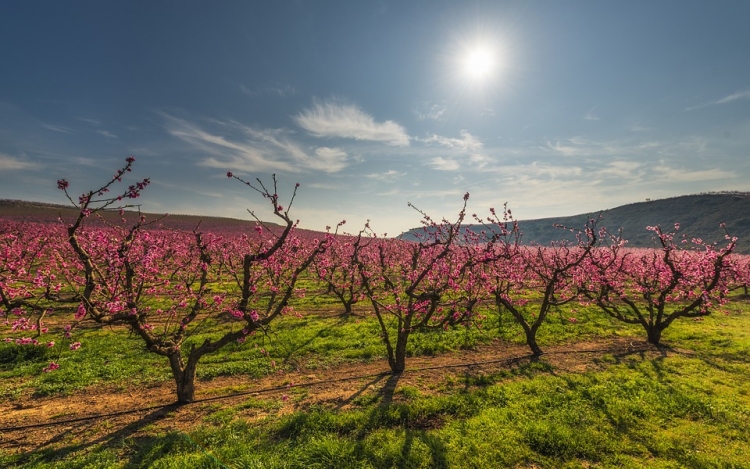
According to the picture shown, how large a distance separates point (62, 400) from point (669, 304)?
137 feet

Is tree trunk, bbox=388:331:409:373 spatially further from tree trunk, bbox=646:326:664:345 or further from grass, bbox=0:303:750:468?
tree trunk, bbox=646:326:664:345

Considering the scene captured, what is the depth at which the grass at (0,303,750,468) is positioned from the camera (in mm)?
7316

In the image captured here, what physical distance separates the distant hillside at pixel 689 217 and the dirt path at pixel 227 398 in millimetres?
104574

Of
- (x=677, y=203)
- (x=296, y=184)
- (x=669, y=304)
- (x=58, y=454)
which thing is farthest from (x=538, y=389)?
(x=677, y=203)

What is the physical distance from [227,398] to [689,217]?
181 m

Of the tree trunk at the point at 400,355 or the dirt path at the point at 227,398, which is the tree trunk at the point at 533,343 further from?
the tree trunk at the point at 400,355

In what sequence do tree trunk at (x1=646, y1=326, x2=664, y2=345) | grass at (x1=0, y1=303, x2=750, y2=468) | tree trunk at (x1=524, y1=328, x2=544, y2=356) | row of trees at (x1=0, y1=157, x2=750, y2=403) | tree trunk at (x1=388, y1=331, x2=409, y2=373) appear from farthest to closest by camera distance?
tree trunk at (x1=646, y1=326, x2=664, y2=345)
tree trunk at (x1=524, y1=328, x2=544, y2=356)
tree trunk at (x1=388, y1=331, x2=409, y2=373)
row of trees at (x1=0, y1=157, x2=750, y2=403)
grass at (x1=0, y1=303, x2=750, y2=468)

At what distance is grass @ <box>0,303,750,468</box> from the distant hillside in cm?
10452

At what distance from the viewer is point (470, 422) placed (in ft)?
29.0

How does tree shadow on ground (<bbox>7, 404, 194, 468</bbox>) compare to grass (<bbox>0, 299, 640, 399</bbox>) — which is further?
grass (<bbox>0, 299, 640, 399</bbox>)

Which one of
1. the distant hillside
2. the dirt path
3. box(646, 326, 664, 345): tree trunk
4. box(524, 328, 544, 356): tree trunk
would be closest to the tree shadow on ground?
the dirt path

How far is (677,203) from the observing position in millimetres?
144000

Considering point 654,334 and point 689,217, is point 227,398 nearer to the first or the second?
point 654,334

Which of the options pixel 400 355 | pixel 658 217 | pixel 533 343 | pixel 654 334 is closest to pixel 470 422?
pixel 400 355
